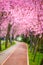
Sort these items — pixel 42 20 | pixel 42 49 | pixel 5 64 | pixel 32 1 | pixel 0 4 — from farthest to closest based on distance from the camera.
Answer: pixel 42 49
pixel 5 64
pixel 42 20
pixel 0 4
pixel 32 1

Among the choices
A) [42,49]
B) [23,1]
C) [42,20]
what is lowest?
[42,49]

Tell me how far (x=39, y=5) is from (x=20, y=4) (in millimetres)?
1597

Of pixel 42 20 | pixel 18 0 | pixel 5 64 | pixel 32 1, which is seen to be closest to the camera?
pixel 32 1

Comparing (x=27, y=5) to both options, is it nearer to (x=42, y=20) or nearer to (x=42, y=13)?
(x=42, y=13)

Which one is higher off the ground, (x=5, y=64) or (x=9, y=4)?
(x=9, y=4)

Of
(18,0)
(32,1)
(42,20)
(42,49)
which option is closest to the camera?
(32,1)

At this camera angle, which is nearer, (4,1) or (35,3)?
(35,3)

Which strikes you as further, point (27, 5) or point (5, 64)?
point (5, 64)

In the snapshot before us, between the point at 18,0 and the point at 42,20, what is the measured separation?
357 centimetres

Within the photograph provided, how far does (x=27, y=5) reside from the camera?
690 inches

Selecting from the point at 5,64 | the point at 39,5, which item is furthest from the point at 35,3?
the point at 5,64

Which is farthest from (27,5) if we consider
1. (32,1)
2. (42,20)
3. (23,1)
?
(42,20)

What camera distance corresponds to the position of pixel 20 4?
17.8 meters

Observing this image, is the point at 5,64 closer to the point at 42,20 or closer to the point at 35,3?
the point at 42,20
